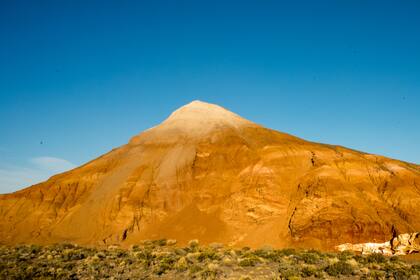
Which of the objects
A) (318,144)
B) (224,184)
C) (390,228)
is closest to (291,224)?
(390,228)

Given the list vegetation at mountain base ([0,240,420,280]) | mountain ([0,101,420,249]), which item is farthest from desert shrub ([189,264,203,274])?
mountain ([0,101,420,249])

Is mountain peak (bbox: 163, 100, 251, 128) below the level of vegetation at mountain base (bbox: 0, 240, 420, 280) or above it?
above

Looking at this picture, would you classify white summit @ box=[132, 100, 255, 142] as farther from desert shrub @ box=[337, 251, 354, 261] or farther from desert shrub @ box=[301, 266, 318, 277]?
desert shrub @ box=[301, 266, 318, 277]

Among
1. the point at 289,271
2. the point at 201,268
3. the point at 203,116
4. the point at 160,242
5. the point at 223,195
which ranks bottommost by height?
the point at 289,271

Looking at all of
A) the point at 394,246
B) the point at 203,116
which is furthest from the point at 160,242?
the point at 203,116

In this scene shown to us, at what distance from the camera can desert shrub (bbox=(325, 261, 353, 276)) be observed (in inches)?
723

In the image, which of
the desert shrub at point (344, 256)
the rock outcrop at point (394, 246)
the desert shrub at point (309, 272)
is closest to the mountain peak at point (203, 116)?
the rock outcrop at point (394, 246)

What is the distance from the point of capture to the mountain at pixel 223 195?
115 ft

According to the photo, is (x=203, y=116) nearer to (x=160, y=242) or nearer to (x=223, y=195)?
(x=223, y=195)

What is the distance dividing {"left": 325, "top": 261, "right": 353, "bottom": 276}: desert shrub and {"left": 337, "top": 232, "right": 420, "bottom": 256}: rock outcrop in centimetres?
1208

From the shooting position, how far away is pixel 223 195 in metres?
43.2

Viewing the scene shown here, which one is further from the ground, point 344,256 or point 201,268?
point 201,268

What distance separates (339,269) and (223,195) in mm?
24779

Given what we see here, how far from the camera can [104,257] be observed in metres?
25.0
